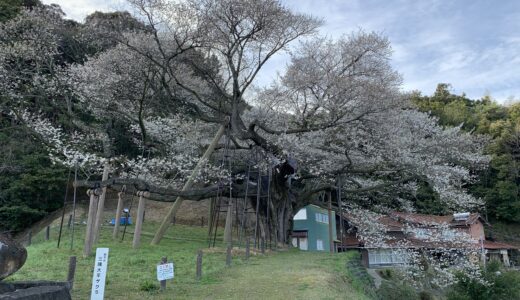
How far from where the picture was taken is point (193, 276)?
32.3 feet

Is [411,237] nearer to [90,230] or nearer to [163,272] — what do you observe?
[90,230]

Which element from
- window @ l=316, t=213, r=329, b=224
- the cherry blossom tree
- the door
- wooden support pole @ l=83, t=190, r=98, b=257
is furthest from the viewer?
window @ l=316, t=213, r=329, b=224

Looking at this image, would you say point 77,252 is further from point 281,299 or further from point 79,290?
point 281,299

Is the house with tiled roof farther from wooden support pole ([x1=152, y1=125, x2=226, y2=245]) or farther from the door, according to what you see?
wooden support pole ([x1=152, y1=125, x2=226, y2=245])

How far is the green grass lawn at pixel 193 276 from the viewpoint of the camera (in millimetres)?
7906

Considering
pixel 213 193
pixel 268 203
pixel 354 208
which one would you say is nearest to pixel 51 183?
pixel 213 193

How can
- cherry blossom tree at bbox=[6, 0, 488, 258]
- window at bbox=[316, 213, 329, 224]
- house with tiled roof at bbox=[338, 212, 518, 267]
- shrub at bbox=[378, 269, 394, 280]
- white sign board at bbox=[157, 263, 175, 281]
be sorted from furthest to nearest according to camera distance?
1. window at bbox=[316, 213, 329, 224]
2. house with tiled roof at bbox=[338, 212, 518, 267]
3. shrub at bbox=[378, 269, 394, 280]
4. cherry blossom tree at bbox=[6, 0, 488, 258]
5. white sign board at bbox=[157, 263, 175, 281]

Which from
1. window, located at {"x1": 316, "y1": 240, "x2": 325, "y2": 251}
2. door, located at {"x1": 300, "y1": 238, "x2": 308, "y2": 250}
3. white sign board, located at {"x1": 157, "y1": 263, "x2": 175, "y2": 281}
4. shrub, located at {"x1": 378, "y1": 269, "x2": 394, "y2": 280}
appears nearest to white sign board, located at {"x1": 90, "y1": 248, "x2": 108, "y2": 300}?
white sign board, located at {"x1": 157, "y1": 263, "x2": 175, "y2": 281}

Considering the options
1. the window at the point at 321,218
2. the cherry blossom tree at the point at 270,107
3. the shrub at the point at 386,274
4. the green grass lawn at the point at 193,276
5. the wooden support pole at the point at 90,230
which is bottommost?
the shrub at the point at 386,274

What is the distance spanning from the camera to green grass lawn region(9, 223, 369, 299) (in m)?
7.91

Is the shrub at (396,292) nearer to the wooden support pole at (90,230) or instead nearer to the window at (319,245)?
the wooden support pole at (90,230)

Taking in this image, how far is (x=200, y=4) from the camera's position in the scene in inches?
616

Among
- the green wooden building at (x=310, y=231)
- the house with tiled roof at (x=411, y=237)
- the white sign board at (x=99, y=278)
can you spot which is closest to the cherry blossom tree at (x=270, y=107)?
the house with tiled roof at (x=411, y=237)

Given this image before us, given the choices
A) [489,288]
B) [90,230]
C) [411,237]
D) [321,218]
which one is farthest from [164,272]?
[321,218]
